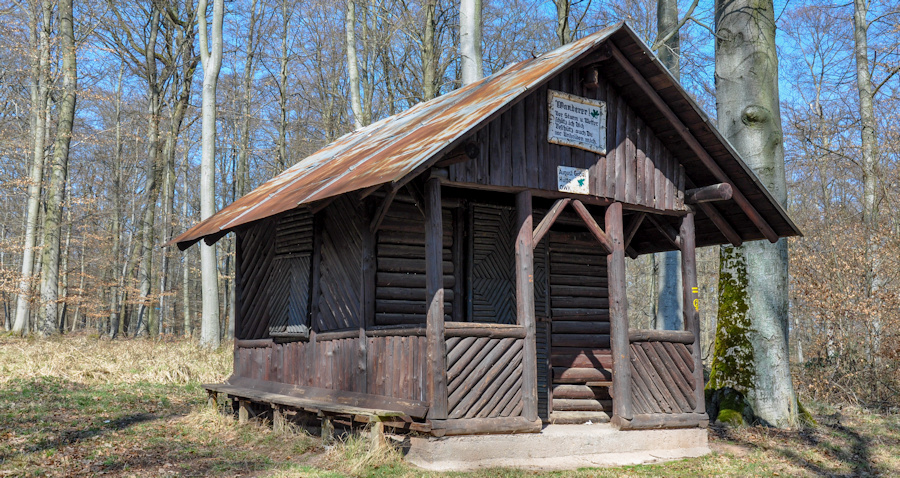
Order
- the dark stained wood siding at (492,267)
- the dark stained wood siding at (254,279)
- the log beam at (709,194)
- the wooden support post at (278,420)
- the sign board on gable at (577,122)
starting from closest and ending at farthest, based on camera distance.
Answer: the sign board on gable at (577,122), the log beam at (709,194), the wooden support post at (278,420), the dark stained wood siding at (492,267), the dark stained wood siding at (254,279)

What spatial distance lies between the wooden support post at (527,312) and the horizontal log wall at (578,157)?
739 mm

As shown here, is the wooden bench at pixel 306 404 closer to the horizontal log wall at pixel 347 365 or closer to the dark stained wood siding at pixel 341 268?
the horizontal log wall at pixel 347 365

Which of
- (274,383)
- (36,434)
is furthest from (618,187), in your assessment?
(36,434)

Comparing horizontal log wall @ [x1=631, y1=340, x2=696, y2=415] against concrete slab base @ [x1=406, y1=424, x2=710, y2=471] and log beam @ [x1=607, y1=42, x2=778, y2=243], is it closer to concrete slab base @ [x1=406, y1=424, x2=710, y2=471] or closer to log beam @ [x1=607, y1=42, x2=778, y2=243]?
concrete slab base @ [x1=406, y1=424, x2=710, y2=471]

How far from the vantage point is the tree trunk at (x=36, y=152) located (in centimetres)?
2302

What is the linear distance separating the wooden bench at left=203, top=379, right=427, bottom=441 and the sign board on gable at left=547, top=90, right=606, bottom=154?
4.10 m

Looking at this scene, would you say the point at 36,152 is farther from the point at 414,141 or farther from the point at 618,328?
the point at 618,328

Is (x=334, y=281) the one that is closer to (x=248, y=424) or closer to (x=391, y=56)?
(x=248, y=424)

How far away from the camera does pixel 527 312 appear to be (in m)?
9.38

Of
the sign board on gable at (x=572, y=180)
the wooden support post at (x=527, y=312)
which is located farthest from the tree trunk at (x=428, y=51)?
the wooden support post at (x=527, y=312)

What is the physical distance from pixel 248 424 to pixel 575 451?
584 cm

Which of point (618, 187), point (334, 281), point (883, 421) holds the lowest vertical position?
point (883, 421)

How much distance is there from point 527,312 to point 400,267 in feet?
7.30

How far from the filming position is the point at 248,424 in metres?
12.5
